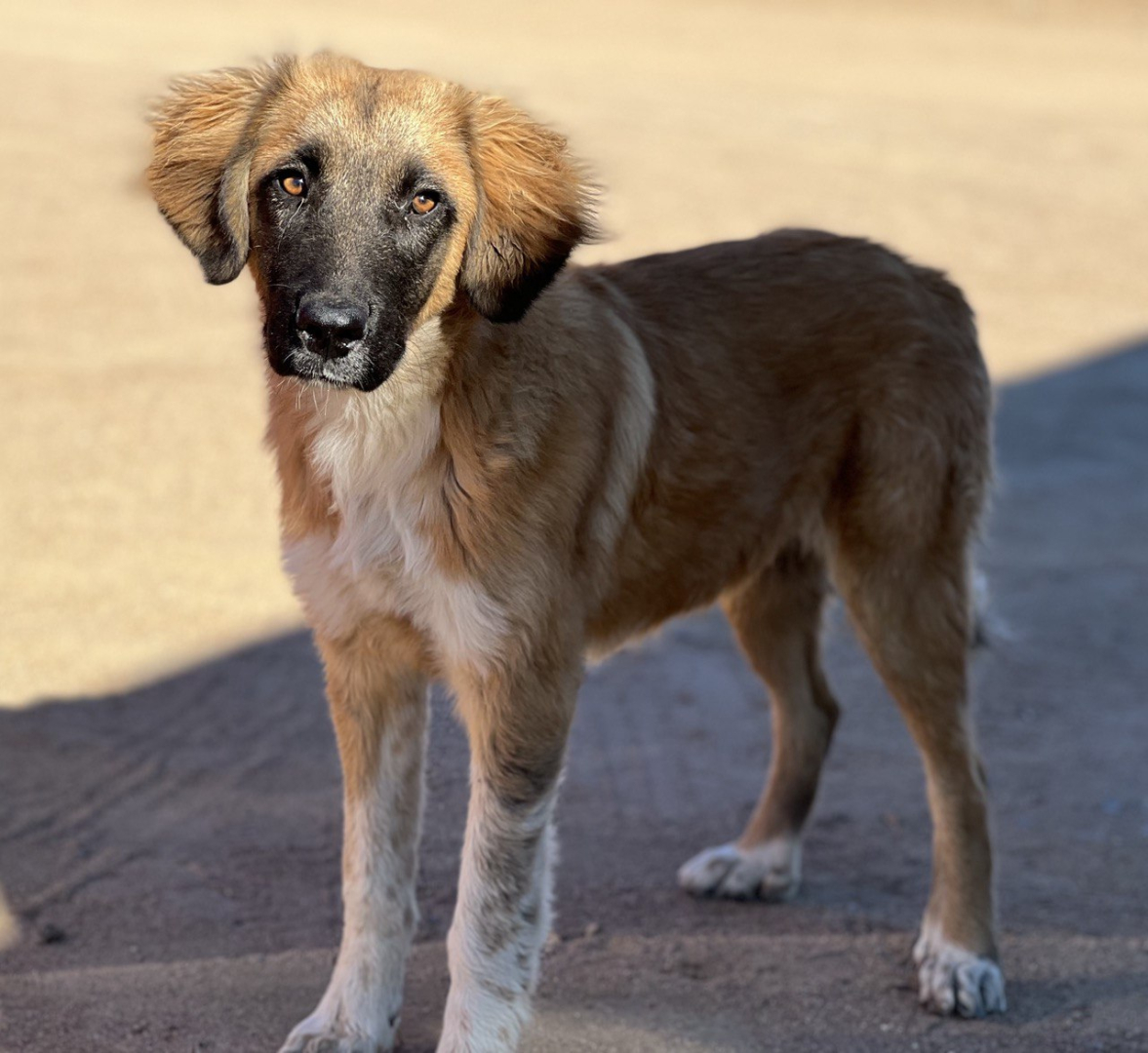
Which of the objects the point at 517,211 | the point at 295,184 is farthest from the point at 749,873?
the point at 295,184

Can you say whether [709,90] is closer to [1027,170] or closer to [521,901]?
[1027,170]

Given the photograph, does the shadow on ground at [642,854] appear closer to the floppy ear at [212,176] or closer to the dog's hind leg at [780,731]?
the dog's hind leg at [780,731]

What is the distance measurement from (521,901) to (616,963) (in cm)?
79

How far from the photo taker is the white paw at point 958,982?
4273mm

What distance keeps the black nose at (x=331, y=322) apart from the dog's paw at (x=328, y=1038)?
69.1 inches

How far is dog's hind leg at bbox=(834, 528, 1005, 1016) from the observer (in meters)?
4.47

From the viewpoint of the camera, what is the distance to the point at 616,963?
14.3 ft

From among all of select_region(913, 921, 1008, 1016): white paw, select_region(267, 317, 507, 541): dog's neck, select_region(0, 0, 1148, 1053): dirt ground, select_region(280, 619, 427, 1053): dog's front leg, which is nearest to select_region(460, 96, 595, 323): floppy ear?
select_region(267, 317, 507, 541): dog's neck

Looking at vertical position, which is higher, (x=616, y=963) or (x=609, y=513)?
(x=609, y=513)

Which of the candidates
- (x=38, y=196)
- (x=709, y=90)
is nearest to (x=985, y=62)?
(x=709, y=90)

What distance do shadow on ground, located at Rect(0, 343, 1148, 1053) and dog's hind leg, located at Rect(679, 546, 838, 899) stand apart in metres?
0.10

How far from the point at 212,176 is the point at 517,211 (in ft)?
2.31

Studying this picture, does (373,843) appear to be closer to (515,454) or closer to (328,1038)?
(328,1038)

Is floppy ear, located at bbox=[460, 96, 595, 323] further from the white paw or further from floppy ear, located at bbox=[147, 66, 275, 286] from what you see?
the white paw
